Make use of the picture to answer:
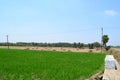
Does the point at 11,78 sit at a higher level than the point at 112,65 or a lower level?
lower

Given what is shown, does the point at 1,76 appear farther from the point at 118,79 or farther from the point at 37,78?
the point at 118,79

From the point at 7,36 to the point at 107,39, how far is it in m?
31.5

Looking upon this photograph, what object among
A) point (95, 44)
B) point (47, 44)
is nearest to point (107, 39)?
point (95, 44)

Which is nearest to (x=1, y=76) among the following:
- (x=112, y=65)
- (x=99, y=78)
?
(x=99, y=78)

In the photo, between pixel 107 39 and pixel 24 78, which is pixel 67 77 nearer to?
pixel 24 78

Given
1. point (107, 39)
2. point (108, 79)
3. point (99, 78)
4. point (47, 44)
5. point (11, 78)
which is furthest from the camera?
point (47, 44)

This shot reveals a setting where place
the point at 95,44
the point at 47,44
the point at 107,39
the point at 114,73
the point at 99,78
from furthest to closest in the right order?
the point at 47,44 → the point at 95,44 → the point at 107,39 → the point at 99,78 → the point at 114,73

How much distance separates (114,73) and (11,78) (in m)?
5.55

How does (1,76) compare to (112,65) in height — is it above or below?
below

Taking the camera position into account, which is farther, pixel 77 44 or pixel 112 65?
pixel 77 44

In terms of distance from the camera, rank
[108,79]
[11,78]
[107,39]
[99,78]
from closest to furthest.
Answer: [108,79], [99,78], [11,78], [107,39]

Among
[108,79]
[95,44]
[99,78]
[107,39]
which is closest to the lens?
[108,79]

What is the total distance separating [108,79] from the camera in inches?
248

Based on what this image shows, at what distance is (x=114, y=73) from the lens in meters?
6.81
